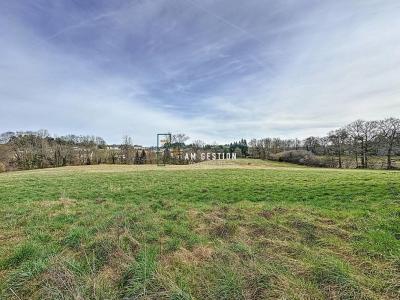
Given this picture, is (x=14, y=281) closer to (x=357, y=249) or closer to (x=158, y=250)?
(x=158, y=250)

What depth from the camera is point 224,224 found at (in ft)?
20.7

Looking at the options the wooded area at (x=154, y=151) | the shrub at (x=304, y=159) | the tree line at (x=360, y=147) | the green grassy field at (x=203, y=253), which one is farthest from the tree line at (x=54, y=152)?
the green grassy field at (x=203, y=253)

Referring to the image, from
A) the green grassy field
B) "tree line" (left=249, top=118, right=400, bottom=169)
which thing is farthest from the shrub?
the green grassy field

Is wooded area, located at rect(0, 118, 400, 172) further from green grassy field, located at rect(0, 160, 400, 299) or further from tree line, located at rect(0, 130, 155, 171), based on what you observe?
green grassy field, located at rect(0, 160, 400, 299)

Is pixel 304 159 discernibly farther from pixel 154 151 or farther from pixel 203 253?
pixel 203 253

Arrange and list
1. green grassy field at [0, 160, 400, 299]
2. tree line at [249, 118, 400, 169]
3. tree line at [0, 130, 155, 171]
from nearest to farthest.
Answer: green grassy field at [0, 160, 400, 299] < tree line at [249, 118, 400, 169] < tree line at [0, 130, 155, 171]

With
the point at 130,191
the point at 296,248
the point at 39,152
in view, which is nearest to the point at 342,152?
the point at 130,191

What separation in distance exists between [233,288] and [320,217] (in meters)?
4.52

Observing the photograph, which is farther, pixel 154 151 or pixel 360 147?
pixel 154 151

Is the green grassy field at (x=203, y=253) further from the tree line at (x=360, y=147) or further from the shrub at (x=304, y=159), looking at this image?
the shrub at (x=304, y=159)

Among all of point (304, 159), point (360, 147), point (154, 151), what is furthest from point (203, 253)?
point (154, 151)

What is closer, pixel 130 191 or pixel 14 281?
pixel 14 281

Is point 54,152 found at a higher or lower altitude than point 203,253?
higher

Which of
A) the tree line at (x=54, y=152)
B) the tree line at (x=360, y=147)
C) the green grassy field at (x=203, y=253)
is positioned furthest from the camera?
the tree line at (x=54, y=152)
